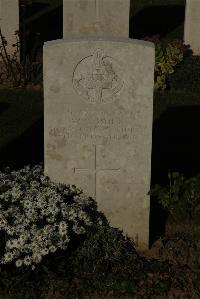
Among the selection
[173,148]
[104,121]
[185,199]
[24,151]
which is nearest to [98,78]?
[104,121]

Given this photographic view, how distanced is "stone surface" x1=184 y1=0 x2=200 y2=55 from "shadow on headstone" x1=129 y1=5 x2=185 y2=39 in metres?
3.89

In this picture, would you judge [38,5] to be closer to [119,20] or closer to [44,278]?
[119,20]

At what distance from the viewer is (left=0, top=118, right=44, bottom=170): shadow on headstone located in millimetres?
8399

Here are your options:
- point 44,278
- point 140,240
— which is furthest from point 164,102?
point 44,278

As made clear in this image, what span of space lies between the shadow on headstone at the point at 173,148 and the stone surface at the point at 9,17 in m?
4.17

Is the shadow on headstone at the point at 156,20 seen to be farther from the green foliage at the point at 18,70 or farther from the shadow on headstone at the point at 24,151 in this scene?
the shadow on headstone at the point at 24,151

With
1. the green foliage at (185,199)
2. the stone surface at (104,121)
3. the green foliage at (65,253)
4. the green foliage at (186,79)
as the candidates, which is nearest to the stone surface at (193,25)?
the green foliage at (186,79)

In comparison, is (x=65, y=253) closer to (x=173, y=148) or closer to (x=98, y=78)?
(x=98, y=78)

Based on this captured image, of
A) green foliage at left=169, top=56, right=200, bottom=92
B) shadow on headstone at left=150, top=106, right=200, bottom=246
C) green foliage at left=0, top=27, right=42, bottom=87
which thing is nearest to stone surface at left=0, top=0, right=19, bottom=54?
green foliage at left=0, top=27, right=42, bottom=87

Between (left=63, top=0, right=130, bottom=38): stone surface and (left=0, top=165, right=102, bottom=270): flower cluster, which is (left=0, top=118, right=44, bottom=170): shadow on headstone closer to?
(left=0, top=165, right=102, bottom=270): flower cluster

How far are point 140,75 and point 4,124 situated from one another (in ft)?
14.5

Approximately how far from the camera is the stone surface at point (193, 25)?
44.6ft

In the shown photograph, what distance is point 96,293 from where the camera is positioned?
5203 millimetres

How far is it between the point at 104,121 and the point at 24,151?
3.08 metres
